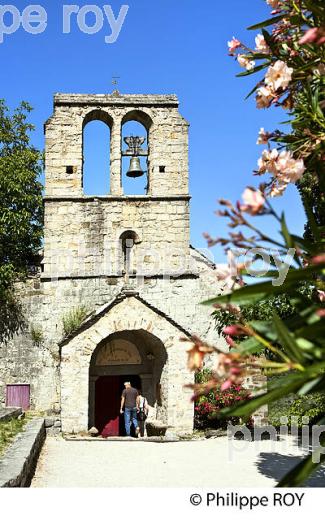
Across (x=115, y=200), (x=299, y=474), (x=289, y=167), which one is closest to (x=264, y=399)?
(x=299, y=474)

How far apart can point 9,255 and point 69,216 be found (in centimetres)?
236

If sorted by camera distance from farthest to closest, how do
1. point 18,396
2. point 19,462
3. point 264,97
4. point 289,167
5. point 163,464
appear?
1. point 18,396
2. point 163,464
3. point 19,462
4. point 264,97
5. point 289,167

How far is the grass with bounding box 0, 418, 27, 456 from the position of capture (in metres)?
10.8

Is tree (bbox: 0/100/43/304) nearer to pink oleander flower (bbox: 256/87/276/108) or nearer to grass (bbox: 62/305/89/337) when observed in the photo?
grass (bbox: 62/305/89/337)

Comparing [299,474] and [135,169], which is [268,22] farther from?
[135,169]

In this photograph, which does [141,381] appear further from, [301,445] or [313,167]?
[313,167]

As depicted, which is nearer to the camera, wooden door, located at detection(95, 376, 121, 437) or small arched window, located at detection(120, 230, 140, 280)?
wooden door, located at detection(95, 376, 121, 437)

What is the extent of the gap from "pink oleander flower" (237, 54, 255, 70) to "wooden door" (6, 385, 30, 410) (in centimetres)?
1740

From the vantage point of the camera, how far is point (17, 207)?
21578mm

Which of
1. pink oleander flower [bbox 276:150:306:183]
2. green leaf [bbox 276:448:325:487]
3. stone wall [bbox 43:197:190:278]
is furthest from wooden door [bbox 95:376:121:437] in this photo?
green leaf [bbox 276:448:325:487]

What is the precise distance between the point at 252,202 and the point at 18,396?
724 inches

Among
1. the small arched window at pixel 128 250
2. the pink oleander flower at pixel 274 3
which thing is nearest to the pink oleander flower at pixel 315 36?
the pink oleander flower at pixel 274 3

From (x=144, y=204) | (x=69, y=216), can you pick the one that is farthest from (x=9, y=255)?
(x=144, y=204)

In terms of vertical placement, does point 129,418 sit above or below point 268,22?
below
